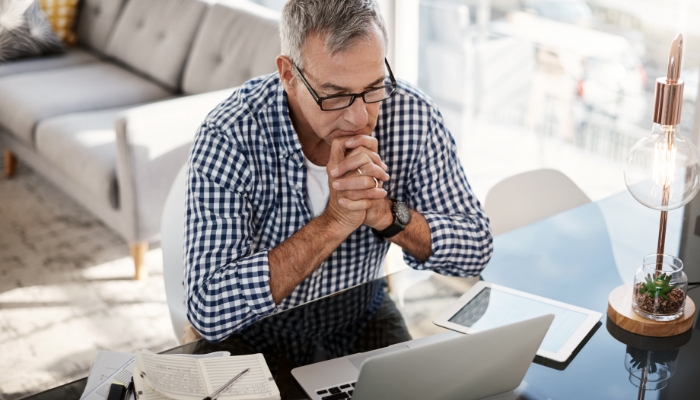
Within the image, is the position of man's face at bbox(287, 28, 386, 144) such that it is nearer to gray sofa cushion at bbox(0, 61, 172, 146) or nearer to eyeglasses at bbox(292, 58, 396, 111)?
eyeglasses at bbox(292, 58, 396, 111)

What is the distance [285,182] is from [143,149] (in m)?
1.22

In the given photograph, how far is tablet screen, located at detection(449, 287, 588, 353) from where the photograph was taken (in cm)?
119

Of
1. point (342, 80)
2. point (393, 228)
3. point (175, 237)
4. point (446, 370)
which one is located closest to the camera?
point (446, 370)

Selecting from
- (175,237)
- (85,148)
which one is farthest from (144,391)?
(85,148)

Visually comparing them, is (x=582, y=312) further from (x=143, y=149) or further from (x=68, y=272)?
(x=68, y=272)

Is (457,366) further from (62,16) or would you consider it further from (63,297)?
(62,16)

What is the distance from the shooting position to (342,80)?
127 cm

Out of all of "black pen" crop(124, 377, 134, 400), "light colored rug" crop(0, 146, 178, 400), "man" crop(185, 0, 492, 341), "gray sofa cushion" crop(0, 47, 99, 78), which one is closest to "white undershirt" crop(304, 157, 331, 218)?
"man" crop(185, 0, 492, 341)

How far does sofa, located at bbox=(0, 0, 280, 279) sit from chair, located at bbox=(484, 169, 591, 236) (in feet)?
4.16

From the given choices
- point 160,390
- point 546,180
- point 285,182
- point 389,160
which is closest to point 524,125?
point 546,180

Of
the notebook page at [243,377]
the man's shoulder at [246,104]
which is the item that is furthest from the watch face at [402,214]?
the notebook page at [243,377]

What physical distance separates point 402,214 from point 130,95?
2292 mm

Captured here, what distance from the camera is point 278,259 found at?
130 centimetres

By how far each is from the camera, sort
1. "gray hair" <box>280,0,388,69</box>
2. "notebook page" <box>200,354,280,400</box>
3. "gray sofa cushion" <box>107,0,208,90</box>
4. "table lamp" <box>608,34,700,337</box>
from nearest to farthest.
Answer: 1. "notebook page" <box>200,354,280,400</box>
2. "table lamp" <box>608,34,700,337</box>
3. "gray hair" <box>280,0,388,69</box>
4. "gray sofa cushion" <box>107,0,208,90</box>
